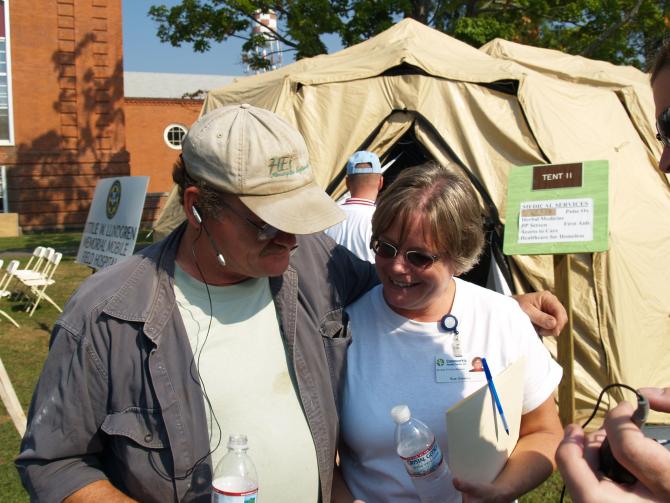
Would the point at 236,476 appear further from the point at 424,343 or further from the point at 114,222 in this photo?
the point at 114,222

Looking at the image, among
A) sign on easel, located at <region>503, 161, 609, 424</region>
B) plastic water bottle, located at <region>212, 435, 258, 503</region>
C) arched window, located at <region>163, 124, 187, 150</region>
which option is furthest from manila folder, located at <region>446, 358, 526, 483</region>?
arched window, located at <region>163, 124, 187, 150</region>

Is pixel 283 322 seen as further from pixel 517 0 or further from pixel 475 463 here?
pixel 517 0

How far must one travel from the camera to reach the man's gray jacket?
171cm

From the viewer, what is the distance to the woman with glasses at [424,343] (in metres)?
2.06

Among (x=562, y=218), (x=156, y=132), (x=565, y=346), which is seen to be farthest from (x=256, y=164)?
(x=156, y=132)

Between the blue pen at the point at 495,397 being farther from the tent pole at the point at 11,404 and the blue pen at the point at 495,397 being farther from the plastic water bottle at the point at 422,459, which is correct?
the tent pole at the point at 11,404

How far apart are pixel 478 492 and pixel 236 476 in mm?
688

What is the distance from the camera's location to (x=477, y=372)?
2.10 metres

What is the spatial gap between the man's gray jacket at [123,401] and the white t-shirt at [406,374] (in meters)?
0.22

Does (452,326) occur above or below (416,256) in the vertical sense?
below

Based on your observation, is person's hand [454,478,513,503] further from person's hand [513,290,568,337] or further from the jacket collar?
the jacket collar

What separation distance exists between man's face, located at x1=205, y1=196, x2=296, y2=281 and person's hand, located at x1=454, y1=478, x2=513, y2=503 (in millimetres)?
803

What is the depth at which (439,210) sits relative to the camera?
214 cm

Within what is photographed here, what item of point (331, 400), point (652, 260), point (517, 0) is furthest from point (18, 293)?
point (517, 0)
